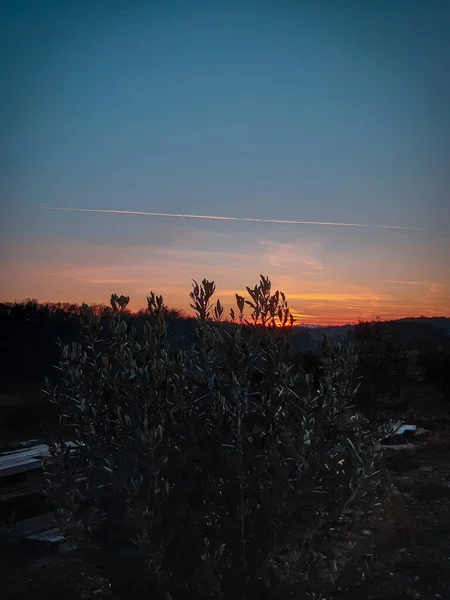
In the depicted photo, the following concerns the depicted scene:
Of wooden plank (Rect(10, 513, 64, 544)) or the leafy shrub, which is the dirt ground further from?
the leafy shrub

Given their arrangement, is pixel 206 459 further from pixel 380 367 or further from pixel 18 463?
pixel 380 367

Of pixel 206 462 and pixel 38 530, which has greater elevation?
pixel 206 462

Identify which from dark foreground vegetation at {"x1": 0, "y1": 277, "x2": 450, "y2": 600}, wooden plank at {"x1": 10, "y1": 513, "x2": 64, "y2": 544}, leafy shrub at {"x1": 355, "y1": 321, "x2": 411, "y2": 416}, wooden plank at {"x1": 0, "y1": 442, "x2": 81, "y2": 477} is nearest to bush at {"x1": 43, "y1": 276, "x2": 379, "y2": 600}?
dark foreground vegetation at {"x1": 0, "y1": 277, "x2": 450, "y2": 600}

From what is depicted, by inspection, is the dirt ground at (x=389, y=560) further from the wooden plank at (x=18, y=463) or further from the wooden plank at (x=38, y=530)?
the wooden plank at (x=18, y=463)

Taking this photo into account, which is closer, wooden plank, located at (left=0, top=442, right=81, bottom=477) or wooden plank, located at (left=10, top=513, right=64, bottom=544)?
wooden plank, located at (left=10, top=513, right=64, bottom=544)

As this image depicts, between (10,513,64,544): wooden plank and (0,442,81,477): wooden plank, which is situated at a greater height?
(0,442,81,477): wooden plank

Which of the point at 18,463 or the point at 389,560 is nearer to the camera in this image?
the point at 389,560

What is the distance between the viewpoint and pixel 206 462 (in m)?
4.62

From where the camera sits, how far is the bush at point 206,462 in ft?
14.3

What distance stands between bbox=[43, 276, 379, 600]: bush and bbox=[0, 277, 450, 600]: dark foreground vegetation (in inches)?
0.5

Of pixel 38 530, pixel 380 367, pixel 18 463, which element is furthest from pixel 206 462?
pixel 380 367

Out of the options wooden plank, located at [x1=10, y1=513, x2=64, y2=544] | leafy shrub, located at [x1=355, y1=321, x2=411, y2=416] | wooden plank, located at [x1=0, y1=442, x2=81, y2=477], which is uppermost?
leafy shrub, located at [x1=355, y1=321, x2=411, y2=416]

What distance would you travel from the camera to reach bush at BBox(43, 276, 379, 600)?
4.37 metres

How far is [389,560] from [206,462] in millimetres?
5193
